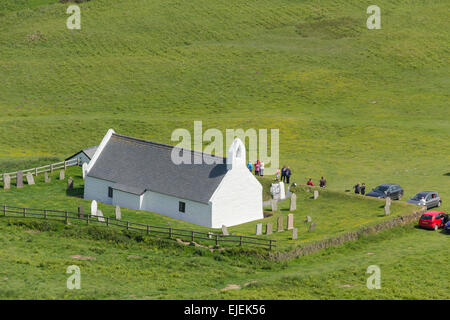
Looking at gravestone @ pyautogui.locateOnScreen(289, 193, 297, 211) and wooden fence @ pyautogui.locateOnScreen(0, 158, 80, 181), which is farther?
wooden fence @ pyautogui.locateOnScreen(0, 158, 80, 181)

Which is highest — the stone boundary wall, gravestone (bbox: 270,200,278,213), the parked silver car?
the parked silver car

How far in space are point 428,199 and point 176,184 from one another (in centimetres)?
2098

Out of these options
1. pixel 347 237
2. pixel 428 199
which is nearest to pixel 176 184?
pixel 347 237

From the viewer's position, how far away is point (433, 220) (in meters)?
51.7

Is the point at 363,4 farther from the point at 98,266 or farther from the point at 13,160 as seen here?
the point at 98,266

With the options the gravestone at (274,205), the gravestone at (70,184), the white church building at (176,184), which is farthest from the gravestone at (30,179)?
the gravestone at (274,205)

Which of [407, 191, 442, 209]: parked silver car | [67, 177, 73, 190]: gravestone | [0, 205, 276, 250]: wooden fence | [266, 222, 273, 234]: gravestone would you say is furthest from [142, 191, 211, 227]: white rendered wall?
[407, 191, 442, 209]: parked silver car

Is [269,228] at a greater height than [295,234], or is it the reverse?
[269,228]

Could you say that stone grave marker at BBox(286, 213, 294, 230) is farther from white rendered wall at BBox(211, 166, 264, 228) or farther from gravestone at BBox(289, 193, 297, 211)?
gravestone at BBox(289, 193, 297, 211)

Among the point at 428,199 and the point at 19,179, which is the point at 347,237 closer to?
the point at 428,199

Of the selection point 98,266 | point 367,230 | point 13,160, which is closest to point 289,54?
point 13,160

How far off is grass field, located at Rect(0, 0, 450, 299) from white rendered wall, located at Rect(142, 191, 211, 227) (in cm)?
Answer: 142

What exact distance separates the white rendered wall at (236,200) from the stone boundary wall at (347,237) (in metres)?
8.58

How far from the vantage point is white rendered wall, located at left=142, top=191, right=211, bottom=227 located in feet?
172
